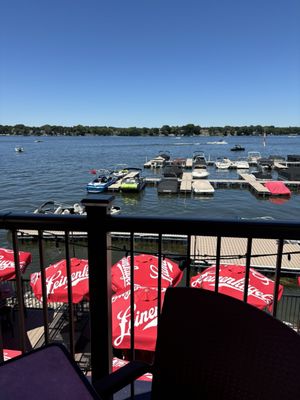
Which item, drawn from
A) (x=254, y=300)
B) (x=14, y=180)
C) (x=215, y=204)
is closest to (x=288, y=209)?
(x=215, y=204)

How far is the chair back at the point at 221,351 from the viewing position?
3.27ft

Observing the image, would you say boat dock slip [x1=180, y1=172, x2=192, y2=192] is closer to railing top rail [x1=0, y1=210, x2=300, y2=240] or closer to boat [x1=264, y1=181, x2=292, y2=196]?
boat [x1=264, y1=181, x2=292, y2=196]

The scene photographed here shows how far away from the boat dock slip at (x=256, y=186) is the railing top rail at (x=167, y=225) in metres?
29.5

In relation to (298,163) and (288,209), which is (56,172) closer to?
(288,209)

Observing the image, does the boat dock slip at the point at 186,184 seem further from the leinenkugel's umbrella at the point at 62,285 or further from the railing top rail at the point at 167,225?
the railing top rail at the point at 167,225

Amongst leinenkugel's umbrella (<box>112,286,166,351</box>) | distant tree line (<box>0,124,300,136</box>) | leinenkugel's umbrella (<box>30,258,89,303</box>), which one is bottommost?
leinenkugel's umbrella (<box>30,258,89,303</box>)

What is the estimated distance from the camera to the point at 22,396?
0.99 meters

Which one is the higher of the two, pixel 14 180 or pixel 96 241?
pixel 96 241

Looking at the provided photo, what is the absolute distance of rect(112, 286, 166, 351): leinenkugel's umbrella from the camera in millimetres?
4516

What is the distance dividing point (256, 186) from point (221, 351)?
31819 mm

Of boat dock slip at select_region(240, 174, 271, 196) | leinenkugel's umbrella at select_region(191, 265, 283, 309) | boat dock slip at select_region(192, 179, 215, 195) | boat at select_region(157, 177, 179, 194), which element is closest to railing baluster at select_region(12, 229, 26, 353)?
leinenkugel's umbrella at select_region(191, 265, 283, 309)

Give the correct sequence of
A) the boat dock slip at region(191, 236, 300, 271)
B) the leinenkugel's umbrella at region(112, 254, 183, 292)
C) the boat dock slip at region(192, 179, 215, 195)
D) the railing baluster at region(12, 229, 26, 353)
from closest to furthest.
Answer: the railing baluster at region(12, 229, 26, 353) → the leinenkugel's umbrella at region(112, 254, 183, 292) → the boat dock slip at region(191, 236, 300, 271) → the boat dock slip at region(192, 179, 215, 195)

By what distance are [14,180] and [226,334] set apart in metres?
42.7

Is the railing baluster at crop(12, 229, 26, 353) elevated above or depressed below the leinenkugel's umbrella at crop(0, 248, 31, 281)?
above
